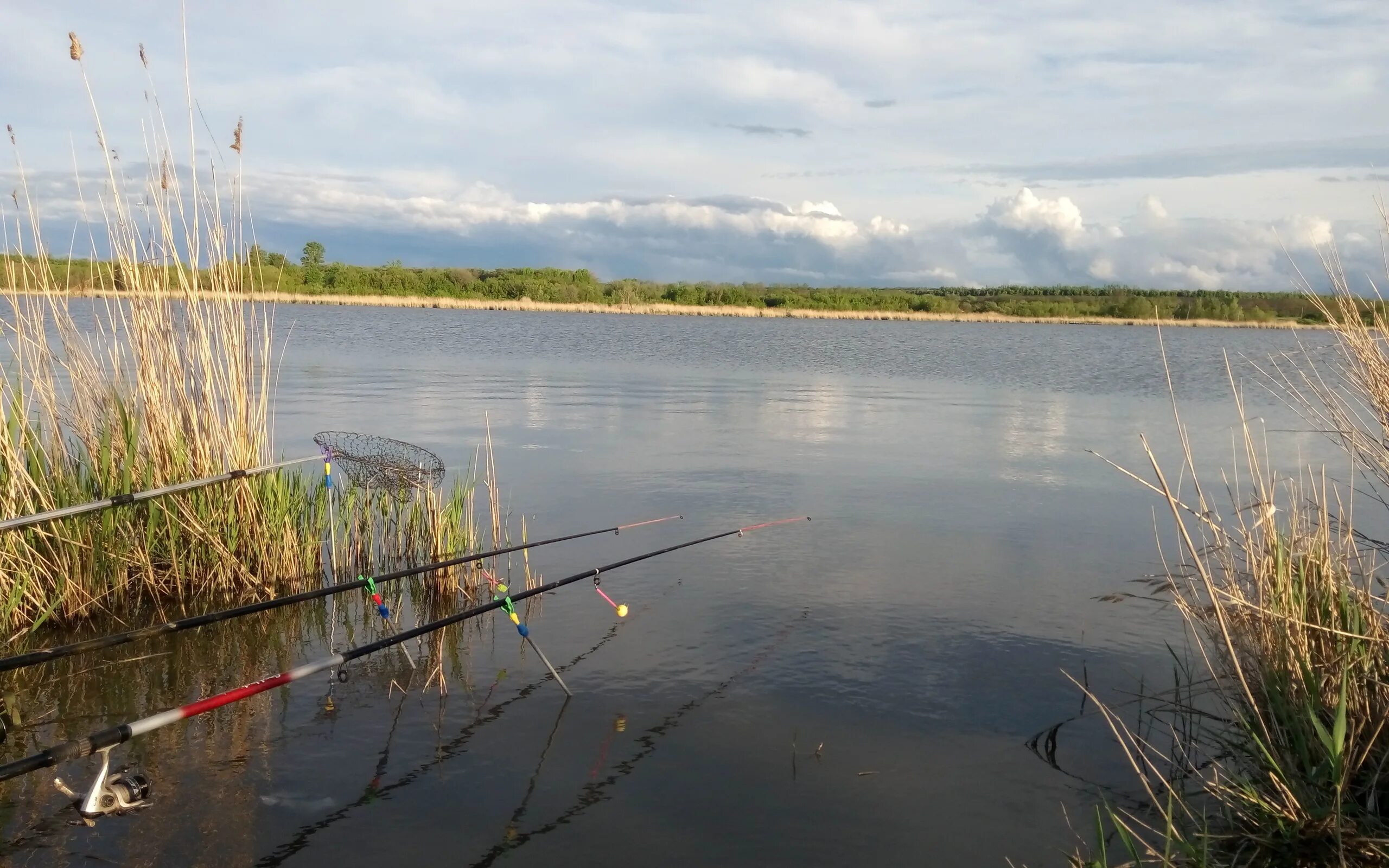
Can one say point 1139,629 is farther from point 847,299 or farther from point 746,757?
point 847,299

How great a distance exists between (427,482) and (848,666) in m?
3.68

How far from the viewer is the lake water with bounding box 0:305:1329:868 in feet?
16.1

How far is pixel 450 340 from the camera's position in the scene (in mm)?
36594

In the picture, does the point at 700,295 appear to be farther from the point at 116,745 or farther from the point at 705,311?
the point at 116,745

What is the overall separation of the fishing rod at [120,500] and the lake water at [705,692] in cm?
113

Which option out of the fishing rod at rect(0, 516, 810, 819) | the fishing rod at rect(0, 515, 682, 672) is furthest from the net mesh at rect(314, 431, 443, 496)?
the fishing rod at rect(0, 516, 810, 819)

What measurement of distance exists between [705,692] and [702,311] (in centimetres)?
6721

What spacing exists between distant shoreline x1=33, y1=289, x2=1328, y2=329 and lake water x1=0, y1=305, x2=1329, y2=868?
1896 inches

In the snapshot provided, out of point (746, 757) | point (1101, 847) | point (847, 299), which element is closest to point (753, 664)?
point (746, 757)

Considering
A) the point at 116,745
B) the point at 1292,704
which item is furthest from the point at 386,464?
the point at 1292,704

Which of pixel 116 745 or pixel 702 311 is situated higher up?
pixel 702 311

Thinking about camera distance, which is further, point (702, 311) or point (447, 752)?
point (702, 311)

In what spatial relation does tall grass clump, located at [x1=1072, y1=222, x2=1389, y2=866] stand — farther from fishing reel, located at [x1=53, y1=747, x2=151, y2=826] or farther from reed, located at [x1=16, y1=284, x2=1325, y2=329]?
reed, located at [x1=16, y1=284, x2=1325, y2=329]

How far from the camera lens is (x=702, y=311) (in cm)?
7306
